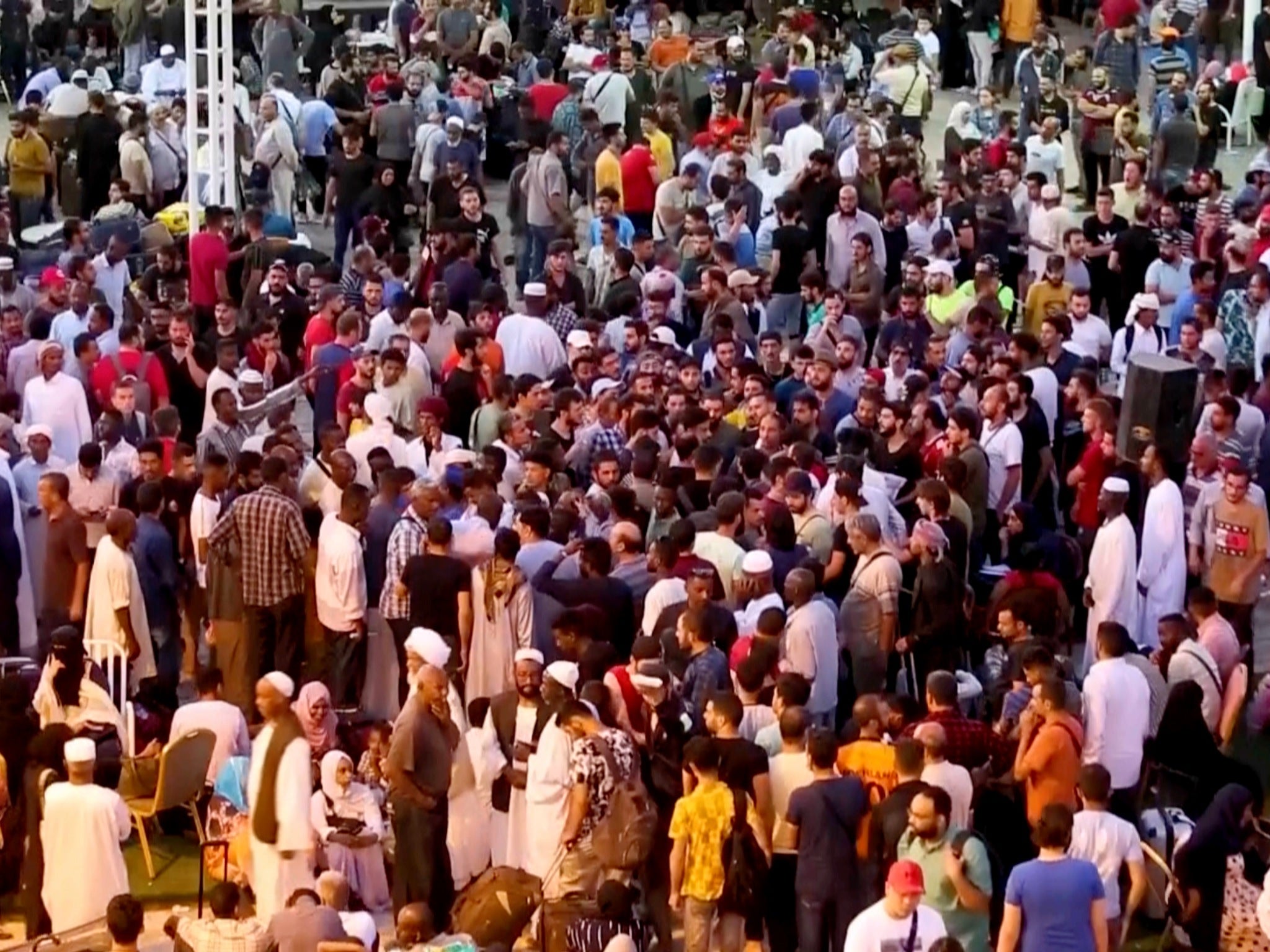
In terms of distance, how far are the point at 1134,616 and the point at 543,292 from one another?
487 cm

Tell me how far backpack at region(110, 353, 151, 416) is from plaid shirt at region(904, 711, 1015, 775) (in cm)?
584

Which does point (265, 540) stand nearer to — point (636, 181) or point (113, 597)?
Answer: point (113, 597)

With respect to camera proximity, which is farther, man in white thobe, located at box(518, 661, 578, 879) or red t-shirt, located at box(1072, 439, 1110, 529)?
red t-shirt, located at box(1072, 439, 1110, 529)

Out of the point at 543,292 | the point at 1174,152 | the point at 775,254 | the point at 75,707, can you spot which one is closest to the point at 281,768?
the point at 75,707

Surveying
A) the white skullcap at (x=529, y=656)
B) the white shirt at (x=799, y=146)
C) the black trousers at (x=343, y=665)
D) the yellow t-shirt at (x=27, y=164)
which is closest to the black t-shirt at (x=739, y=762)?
Answer: the white skullcap at (x=529, y=656)

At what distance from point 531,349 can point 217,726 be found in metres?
5.15

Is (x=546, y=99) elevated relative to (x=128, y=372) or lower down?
elevated

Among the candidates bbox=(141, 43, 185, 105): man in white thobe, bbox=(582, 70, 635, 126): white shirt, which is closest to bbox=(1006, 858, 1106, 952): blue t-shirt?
bbox=(582, 70, 635, 126): white shirt

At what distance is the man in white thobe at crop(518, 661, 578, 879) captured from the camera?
10.5 meters

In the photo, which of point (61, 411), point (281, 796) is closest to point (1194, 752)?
point (281, 796)

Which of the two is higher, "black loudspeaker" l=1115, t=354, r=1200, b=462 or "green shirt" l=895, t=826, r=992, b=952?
"black loudspeaker" l=1115, t=354, r=1200, b=462

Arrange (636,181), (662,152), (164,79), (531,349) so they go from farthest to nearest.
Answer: (164,79) → (662,152) → (636,181) → (531,349)

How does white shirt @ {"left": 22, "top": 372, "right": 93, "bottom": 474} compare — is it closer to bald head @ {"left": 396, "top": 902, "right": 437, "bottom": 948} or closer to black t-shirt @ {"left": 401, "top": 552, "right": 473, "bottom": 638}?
black t-shirt @ {"left": 401, "top": 552, "right": 473, "bottom": 638}

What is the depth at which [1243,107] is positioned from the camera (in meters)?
25.3
